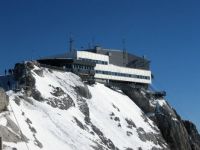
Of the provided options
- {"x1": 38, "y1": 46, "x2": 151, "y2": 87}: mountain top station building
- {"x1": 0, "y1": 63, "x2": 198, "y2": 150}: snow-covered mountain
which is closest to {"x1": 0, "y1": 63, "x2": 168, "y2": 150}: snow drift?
{"x1": 0, "y1": 63, "x2": 198, "y2": 150}: snow-covered mountain

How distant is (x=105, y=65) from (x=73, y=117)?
126ft

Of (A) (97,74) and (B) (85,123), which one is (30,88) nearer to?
(B) (85,123)

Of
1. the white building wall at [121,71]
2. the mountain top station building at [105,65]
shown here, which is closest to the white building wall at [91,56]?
the mountain top station building at [105,65]

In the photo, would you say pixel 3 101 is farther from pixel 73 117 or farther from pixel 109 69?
pixel 109 69

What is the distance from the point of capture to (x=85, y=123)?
105188 mm

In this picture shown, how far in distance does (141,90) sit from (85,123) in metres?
36.8

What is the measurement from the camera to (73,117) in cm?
10406

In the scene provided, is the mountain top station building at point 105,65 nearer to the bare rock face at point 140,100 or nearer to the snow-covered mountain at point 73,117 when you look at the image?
the bare rock face at point 140,100

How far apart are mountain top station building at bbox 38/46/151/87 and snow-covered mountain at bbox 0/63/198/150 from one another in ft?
24.5

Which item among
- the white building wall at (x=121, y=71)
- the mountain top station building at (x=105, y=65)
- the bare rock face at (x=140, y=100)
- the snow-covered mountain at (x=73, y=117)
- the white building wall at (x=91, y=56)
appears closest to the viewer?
the snow-covered mountain at (x=73, y=117)

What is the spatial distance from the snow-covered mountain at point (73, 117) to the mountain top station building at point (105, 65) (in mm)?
7474

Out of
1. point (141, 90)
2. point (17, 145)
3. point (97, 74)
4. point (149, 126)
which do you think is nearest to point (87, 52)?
point (97, 74)

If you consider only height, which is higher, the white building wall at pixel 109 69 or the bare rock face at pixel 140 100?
the white building wall at pixel 109 69

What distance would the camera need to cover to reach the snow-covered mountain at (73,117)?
8800cm
